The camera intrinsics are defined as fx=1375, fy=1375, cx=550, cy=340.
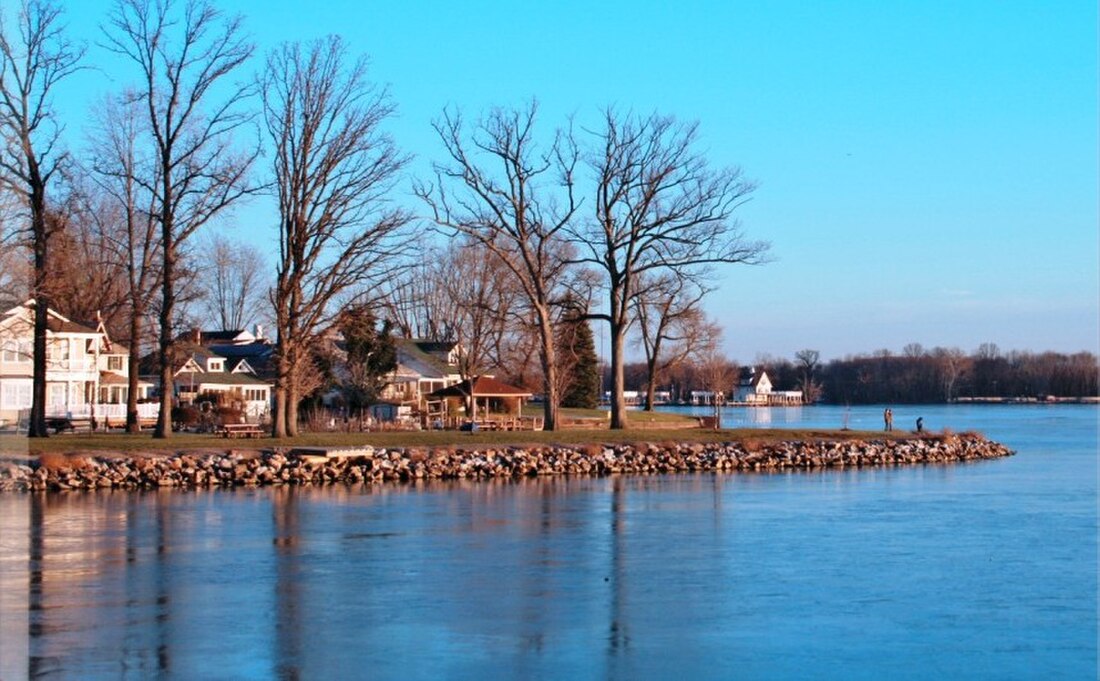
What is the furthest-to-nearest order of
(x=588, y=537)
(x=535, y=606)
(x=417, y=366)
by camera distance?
(x=417, y=366) < (x=588, y=537) < (x=535, y=606)

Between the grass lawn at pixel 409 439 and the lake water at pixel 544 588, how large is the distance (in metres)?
7.77

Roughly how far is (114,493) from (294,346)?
12.1 m

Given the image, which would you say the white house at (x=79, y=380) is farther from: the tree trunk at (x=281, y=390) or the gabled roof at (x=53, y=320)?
the tree trunk at (x=281, y=390)

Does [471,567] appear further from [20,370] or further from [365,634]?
[20,370]

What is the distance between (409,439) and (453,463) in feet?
16.3

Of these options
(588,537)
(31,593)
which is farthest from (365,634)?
(588,537)

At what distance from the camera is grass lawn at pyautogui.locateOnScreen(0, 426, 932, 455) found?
39344 millimetres

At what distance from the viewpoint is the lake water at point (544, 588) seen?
13.8 meters

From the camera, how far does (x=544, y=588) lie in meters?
18.2

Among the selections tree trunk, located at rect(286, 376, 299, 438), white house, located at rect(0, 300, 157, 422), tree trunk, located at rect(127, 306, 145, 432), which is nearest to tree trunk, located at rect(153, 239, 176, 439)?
tree trunk, located at rect(127, 306, 145, 432)

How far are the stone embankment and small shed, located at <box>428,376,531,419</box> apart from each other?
666 inches

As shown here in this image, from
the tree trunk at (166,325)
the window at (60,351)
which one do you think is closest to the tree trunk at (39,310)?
the tree trunk at (166,325)

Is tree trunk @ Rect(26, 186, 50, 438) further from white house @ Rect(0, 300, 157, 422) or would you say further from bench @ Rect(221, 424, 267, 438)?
white house @ Rect(0, 300, 157, 422)

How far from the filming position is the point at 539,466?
139 feet
